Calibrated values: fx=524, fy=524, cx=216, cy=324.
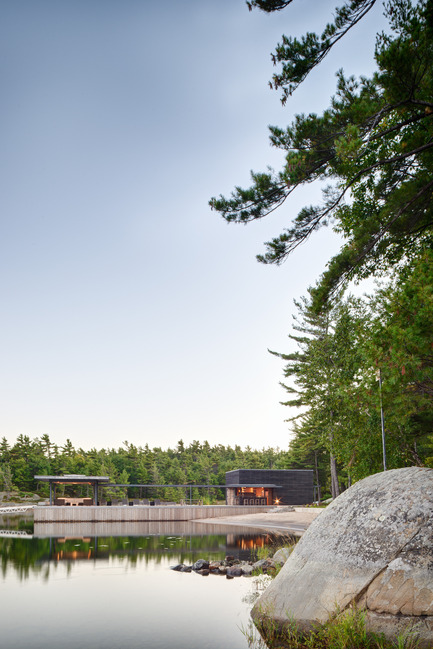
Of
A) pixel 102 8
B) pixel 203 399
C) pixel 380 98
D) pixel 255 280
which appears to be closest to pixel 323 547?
pixel 380 98

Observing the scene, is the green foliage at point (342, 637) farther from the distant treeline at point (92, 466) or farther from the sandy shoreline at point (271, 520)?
the distant treeline at point (92, 466)

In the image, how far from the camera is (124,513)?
32.1 m

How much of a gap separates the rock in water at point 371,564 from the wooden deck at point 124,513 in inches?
1042

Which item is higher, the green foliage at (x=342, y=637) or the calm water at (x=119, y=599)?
the green foliage at (x=342, y=637)

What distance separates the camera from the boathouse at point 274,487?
43.2 metres

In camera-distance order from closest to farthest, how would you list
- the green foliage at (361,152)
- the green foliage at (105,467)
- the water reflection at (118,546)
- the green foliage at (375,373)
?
the green foliage at (361,152) < the green foliage at (375,373) < the water reflection at (118,546) < the green foliage at (105,467)

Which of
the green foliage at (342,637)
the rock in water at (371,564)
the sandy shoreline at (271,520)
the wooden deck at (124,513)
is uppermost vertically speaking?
the rock in water at (371,564)

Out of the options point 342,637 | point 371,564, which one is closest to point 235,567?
point 371,564

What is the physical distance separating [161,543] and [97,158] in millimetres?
15536

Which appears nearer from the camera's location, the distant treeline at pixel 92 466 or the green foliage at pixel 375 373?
the green foliage at pixel 375 373

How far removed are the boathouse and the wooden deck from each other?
22.4 feet

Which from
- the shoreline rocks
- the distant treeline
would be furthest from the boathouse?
the shoreline rocks

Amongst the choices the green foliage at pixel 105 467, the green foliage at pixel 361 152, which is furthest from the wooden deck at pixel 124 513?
the green foliage at pixel 361 152

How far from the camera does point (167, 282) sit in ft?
96.7
